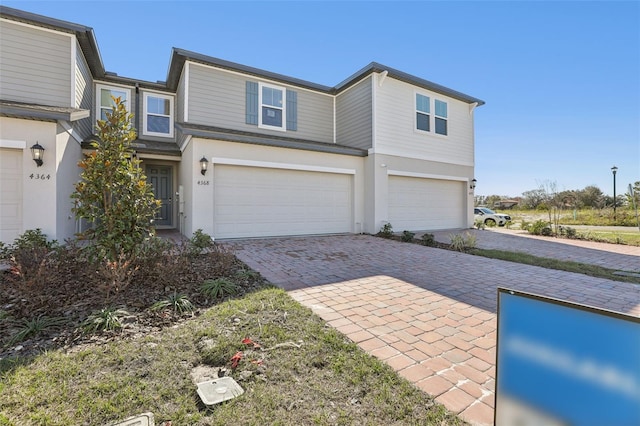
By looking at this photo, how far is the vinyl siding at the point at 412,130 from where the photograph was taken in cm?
1198

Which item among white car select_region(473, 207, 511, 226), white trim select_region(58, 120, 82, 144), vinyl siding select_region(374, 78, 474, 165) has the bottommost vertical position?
white car select_region(473, 207, 511, 226)

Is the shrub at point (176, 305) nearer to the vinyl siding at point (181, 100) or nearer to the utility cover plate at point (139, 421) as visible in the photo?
the utility cover plate at point (139, 421)

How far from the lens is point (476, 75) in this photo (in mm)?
13688

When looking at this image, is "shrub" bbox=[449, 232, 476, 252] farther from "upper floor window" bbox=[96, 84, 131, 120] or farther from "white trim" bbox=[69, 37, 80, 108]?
"upper floor window" bbox=[96, 84, 131, 120]

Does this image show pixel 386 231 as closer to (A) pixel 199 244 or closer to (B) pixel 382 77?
(B) pixel 382 77

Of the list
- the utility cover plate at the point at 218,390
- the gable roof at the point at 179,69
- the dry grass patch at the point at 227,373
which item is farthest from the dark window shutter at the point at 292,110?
the utility cover plate at the point at 218,390

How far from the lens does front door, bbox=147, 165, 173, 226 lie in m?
12.6

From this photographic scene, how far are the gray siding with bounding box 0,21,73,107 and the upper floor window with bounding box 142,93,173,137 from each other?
11.2 ft

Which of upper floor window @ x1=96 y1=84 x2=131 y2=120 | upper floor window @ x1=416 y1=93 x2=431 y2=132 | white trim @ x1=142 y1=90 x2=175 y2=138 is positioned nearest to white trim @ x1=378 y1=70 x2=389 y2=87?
upper floor window @ x1=416 y1=93 x2=431 y2=132

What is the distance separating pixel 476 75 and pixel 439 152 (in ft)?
12.7

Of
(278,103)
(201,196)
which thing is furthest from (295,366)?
(278,103)

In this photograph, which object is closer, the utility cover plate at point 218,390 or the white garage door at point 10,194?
the utility cover plate at point 218,390

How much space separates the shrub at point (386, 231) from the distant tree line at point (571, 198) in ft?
34.0

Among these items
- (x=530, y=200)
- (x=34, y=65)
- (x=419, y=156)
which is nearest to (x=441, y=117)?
(x=419, y=156)
